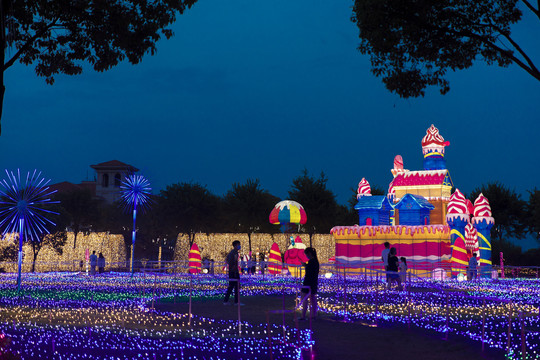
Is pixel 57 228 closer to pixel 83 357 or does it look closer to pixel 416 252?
pixel 416 252

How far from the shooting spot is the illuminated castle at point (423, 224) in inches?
1387

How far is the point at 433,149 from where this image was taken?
131 feet

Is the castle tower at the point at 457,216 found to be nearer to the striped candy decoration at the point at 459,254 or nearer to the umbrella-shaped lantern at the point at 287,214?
the striped candy decoration at the point at 459,254

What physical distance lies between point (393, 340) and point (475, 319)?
438 centimetres

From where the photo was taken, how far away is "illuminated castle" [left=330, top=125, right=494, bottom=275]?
1387 inches

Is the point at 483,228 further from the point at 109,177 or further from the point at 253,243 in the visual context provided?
the point at 109,177

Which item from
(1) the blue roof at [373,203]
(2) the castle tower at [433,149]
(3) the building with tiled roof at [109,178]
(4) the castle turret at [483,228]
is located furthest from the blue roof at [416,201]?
(3) the building with tiled roof at [109,178]

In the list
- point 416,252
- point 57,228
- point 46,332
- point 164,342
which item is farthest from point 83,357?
point 57,228

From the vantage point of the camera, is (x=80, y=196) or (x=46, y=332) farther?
(x=80, y=196)

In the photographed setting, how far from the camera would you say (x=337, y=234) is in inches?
1551

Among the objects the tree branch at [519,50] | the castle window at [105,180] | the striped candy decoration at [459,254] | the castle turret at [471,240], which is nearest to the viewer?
the tree branch at [519,50]

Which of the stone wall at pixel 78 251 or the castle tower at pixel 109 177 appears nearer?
the stone wall at pixel 78 251

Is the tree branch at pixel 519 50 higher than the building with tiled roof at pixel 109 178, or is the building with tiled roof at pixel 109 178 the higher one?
the building with tiled roof at pixel 109 178

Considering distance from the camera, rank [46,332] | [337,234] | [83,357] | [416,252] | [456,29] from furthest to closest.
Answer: [337,234] → [416,252] → [456,29] → [46,332] → [83,357]
